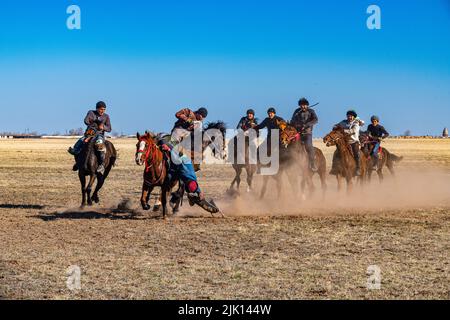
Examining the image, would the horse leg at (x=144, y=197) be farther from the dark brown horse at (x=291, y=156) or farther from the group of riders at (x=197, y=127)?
the dark brown horse at (x=291, y=156)

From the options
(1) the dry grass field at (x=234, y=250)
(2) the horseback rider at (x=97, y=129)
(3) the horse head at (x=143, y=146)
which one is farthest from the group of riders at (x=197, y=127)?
(1) the dry grass field at (x=234, y=250)

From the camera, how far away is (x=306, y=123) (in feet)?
57.0

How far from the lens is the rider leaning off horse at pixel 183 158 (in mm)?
13844

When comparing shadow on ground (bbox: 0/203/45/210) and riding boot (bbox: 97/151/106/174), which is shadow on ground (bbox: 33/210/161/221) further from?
shadow on ground (bbox: 0/203/45/210)

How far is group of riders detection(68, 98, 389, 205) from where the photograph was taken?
14.0 meters

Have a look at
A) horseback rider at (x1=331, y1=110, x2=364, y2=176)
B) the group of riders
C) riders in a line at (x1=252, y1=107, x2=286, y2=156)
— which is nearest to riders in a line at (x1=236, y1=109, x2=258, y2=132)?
the group of riders

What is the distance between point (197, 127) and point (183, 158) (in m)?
1.31

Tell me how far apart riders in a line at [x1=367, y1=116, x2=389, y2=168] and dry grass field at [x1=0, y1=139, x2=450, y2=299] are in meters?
3.22

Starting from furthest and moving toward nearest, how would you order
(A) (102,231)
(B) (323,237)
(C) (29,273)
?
(A) (102,231), (B) (323,237), (C) (29,273)

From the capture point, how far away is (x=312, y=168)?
57.6ft

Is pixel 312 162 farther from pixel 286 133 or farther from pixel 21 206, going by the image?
pixel 21 206
